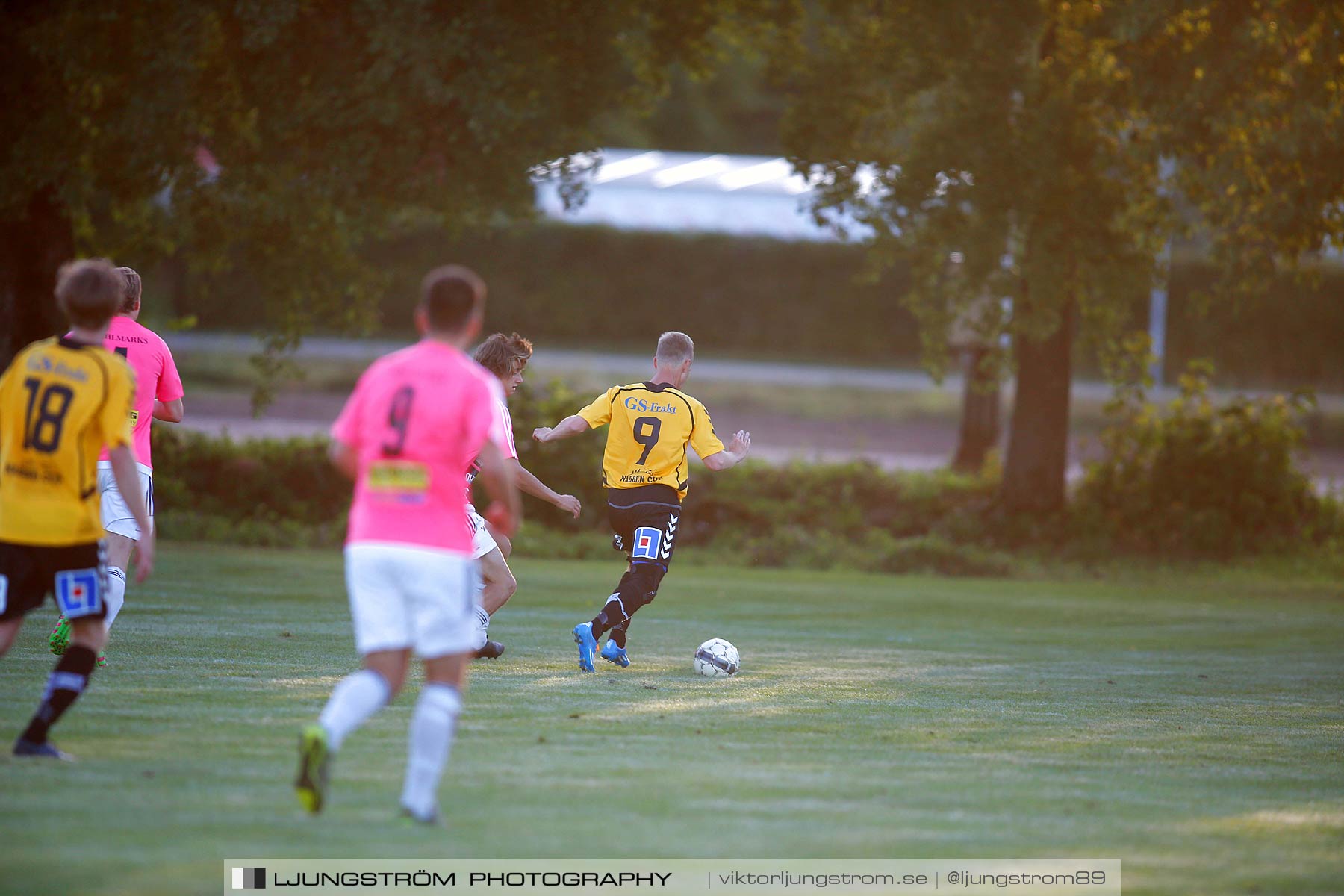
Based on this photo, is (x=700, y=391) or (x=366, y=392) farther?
(x=700, y=391)

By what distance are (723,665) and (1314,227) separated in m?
9.82

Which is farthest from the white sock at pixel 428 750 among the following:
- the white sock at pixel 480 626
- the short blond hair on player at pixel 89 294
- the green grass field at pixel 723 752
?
the white sock at pixel 480 626

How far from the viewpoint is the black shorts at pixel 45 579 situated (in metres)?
5.73

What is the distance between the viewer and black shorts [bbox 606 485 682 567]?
360 inches

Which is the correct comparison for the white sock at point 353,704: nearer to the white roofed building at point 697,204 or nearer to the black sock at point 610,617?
the black sock at point 610,617

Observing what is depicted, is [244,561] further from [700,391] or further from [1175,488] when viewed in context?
[700,391]

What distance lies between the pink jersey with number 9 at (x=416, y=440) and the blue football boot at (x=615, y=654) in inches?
169

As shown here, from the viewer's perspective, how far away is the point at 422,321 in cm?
514

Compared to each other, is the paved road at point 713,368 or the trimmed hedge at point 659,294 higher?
the trimmed hedge at point 659,294

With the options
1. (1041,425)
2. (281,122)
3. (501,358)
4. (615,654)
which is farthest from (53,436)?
(1041,425)

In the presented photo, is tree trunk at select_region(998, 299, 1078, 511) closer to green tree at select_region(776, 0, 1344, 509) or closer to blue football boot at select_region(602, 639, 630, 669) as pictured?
green tree at select_region(776, 0, 1344, 509)

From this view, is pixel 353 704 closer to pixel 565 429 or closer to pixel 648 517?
pixel 565 429

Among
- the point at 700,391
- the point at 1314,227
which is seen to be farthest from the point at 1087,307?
the point at 700,391

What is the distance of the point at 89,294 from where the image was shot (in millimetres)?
5766
